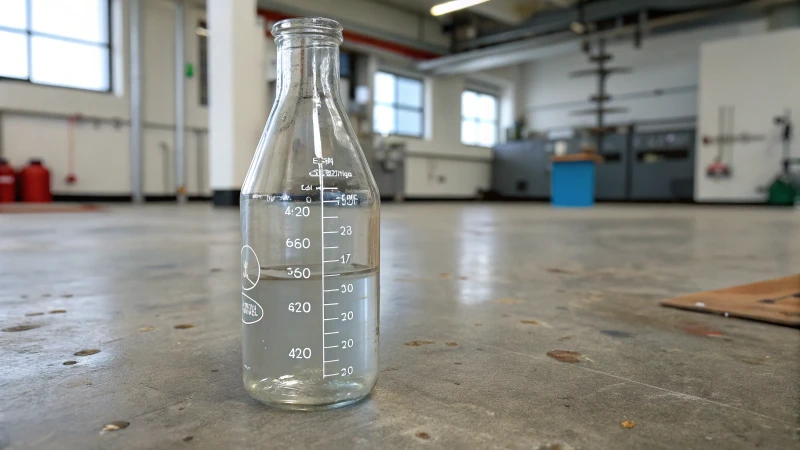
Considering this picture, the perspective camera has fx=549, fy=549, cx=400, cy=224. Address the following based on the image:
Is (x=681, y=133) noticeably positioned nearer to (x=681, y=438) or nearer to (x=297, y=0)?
(x=297, y=0)

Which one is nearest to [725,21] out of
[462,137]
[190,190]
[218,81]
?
[462,137]

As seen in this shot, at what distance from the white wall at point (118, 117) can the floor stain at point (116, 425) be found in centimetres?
876

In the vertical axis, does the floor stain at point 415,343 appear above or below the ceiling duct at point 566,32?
below

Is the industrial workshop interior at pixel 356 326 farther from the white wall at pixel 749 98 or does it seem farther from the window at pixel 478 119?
the window at pixel 478 119

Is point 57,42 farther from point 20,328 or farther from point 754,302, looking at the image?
point 754,302

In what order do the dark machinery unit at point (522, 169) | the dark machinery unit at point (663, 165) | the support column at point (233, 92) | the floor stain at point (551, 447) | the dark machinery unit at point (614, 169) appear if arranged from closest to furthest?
the floor stain at point (551, 447), the support column at point (233, 92), the dark machinery unit at point (663, 165), the dark machinery unit at point (614, 169), the dark machinery unit at point (522, 169)

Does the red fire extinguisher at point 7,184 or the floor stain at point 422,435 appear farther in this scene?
the red fire extinguisher at point 7,184

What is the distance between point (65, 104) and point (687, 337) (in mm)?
9080

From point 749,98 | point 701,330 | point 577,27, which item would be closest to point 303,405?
point 701,330

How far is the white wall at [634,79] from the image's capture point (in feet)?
37.6

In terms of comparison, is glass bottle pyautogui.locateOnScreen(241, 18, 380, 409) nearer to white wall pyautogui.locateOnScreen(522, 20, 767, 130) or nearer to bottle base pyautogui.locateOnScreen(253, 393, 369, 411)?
bottle base pyautogui.locateOnScreen(253, 393, 369, 411)

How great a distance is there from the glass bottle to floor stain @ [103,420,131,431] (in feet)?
0.41

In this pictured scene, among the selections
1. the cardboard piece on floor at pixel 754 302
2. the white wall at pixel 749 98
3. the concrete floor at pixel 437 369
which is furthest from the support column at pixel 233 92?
the white wall at pixel 749 98

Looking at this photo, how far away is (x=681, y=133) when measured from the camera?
36.8 ft
